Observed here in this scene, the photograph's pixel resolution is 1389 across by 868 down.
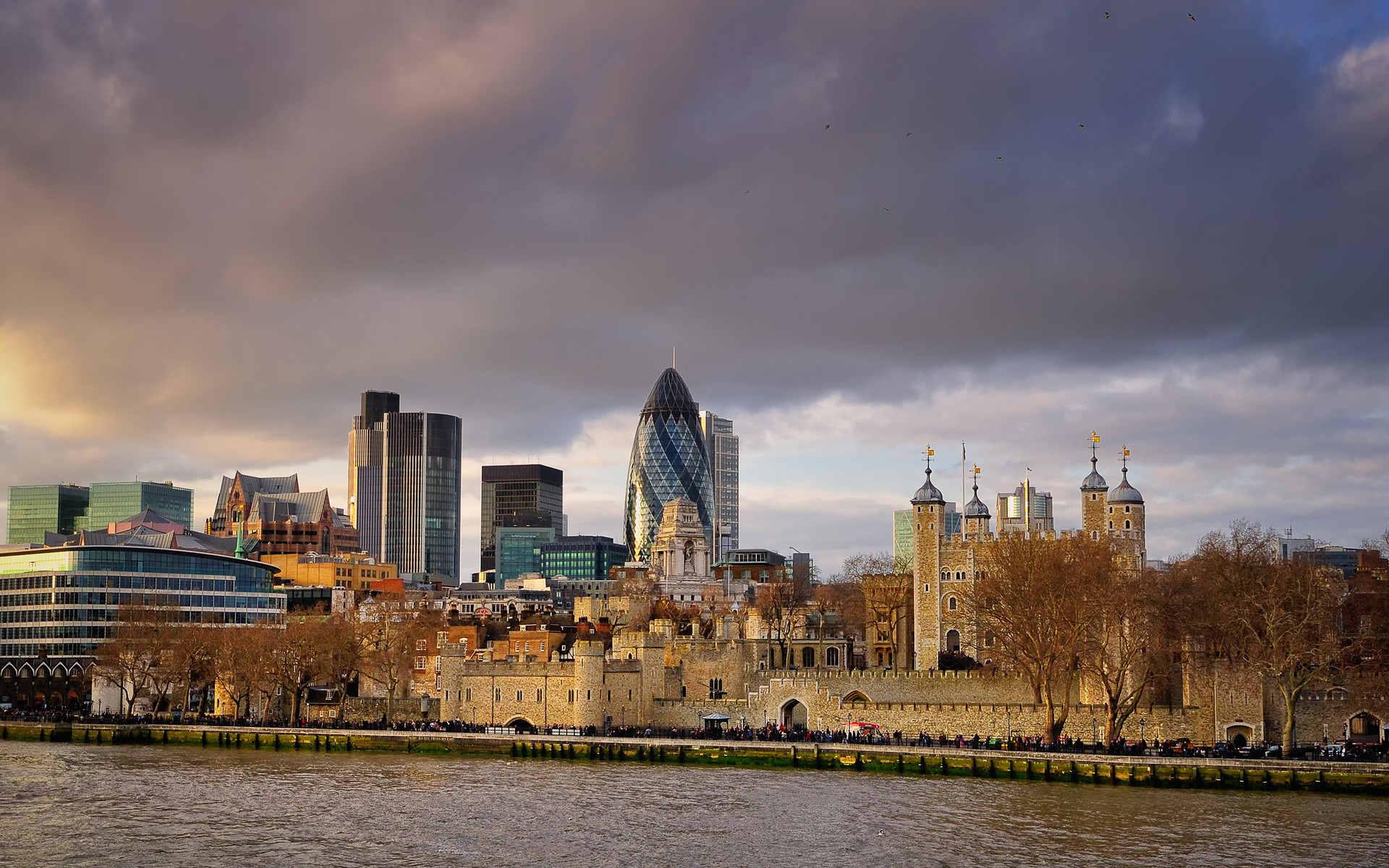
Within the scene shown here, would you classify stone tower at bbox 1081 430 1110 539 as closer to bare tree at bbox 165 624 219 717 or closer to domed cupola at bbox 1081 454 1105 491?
domed cupola at bbox 1081 454 1105 491

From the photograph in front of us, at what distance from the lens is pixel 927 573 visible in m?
102

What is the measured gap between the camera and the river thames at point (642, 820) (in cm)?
5028

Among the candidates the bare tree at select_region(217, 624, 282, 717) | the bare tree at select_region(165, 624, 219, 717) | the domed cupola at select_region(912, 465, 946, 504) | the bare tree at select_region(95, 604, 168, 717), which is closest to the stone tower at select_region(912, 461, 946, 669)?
the domed cupola at select_region(912, 465, 946, 504)

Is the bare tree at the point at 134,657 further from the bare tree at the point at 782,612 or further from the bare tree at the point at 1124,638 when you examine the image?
the bare tree at the point at 1124,638

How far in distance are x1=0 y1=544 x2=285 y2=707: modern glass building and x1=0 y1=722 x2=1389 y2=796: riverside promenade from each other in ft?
83.0

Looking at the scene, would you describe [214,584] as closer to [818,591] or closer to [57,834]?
[818,591]

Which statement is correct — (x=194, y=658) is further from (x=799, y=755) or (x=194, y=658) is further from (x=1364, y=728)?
(x=1364, y=728)

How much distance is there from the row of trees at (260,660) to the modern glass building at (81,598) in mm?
16339

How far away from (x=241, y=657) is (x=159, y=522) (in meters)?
112

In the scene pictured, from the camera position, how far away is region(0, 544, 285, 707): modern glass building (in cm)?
12212

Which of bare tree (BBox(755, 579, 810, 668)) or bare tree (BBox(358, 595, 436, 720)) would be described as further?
bare tree (BBox(755, 579, 810, 668))

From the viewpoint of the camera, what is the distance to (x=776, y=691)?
8481cm

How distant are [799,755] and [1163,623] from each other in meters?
18.7

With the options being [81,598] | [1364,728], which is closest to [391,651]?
[81,598]
